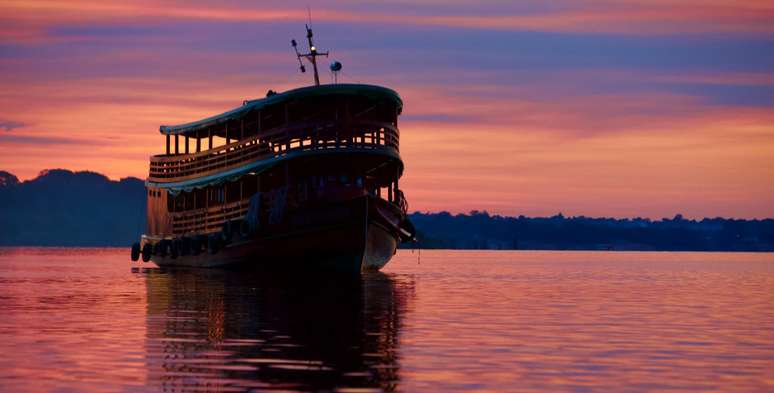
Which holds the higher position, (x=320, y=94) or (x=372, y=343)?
(x=320, y=94)

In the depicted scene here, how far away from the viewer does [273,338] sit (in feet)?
62.7

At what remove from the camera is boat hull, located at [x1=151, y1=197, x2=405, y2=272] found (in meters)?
42.7

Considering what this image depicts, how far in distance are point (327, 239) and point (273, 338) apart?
23982 mm

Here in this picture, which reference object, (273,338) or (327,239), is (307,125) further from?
(273,338)

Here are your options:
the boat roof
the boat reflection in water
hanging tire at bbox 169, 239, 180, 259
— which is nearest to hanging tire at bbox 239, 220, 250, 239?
the boat roof

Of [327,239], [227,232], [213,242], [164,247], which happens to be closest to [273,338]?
[327,239]

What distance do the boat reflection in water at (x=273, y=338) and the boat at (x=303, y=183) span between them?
740cm

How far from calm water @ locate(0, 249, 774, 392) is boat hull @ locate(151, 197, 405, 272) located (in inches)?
361

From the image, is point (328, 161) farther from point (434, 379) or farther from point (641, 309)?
point (434, 379)

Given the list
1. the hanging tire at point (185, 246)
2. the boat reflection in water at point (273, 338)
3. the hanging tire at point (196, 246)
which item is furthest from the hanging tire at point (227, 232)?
the boat reflection in water at point (273, 338)

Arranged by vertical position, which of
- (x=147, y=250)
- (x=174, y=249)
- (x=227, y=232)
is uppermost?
(x=227, y=232)

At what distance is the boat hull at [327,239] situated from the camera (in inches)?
1679

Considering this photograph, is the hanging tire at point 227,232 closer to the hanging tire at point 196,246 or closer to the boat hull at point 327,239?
the boat hull at point 327,239

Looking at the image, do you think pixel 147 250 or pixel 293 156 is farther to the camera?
pixel 147 250
